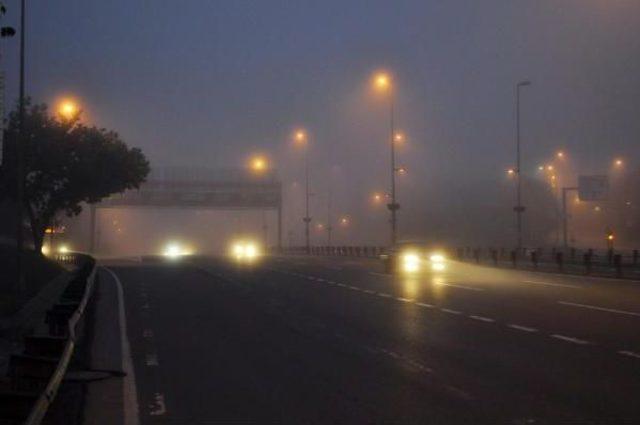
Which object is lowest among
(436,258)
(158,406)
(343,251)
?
(158,406)

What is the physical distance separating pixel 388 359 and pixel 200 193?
309 ft

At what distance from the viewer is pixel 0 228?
7388 centimetres

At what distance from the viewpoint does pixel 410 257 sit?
147 ft

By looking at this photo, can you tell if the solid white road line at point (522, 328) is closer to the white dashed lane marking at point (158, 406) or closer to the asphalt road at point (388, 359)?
the asphalt road at point (388, 359)

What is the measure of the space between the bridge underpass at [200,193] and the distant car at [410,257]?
62.4 meters

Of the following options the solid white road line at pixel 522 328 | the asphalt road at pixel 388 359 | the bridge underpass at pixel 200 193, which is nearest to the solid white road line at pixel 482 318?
the asphalt road at pixel 388 359

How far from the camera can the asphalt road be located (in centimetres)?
1004

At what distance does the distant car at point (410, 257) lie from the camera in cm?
4472

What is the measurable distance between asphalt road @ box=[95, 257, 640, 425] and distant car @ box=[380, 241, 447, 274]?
54.5 ft

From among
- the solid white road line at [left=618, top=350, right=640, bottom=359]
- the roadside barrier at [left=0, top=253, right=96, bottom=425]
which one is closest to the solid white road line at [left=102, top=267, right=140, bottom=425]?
the roadside barrier at [left=0, top=253, right=96, bottom=425]

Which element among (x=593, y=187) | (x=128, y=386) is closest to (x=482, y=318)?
(x=128, y=386)

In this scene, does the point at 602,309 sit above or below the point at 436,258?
below

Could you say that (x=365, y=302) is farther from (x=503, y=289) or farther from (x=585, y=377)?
(x=585, y=377)

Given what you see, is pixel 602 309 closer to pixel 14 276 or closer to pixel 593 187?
pixel 14 276
